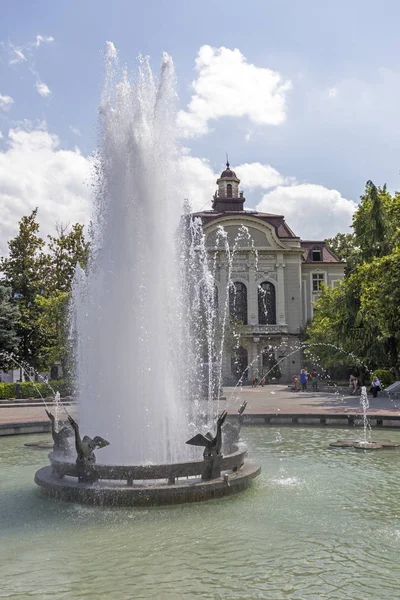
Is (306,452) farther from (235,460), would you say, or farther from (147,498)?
(147,498)

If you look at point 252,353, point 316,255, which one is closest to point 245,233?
point 316,255

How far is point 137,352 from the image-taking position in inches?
403

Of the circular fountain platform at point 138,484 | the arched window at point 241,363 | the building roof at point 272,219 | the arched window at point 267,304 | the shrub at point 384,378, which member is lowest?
the circular fountain platform at point 138,484

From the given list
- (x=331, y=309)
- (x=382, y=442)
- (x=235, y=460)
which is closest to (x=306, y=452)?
(x=382, y=442)

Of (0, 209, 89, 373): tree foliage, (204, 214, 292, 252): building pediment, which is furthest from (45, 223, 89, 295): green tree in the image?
(204, 214, 292, 252): building pediment

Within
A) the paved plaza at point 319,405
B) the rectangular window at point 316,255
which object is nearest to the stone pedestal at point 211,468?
the paved plaza at point 319,405

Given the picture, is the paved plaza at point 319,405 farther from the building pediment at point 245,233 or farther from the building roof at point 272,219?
the building roof at point 272,219

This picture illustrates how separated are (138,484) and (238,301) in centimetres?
4723

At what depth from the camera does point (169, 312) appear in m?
11.0

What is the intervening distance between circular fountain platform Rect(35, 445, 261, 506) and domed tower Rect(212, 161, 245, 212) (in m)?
52.7

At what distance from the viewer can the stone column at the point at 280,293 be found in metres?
54.6

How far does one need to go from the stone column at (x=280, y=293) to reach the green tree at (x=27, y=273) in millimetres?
23670

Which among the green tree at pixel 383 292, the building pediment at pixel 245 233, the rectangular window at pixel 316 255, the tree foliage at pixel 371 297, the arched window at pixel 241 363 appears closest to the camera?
the green tree at pixel 383 292

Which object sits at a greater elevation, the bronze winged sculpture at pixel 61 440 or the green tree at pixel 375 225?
the green tree at pixel 375 225
